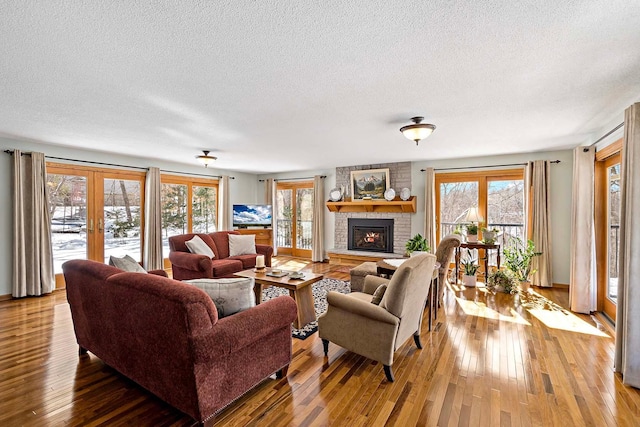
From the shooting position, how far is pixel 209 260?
4.83 metres

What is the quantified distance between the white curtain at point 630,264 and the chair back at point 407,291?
59.4 inches

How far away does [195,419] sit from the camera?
72.0 inches

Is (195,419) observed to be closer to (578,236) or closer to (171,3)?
(171,3)

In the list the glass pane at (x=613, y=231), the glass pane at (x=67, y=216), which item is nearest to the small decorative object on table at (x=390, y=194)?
the glass pane at (x=613, y=231)

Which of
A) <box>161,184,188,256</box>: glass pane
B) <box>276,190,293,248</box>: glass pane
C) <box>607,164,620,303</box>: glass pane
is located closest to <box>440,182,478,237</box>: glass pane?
<box>607,164,620,303</box>: glass pane

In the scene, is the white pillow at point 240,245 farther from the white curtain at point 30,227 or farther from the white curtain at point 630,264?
the white curtain at point 630,264

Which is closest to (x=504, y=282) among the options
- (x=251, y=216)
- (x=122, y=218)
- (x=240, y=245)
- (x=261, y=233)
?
(x=240, y=245)

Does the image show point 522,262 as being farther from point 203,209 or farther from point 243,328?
point 203,209

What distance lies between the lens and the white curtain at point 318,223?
748 cm

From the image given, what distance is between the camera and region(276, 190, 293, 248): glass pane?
8328 mm

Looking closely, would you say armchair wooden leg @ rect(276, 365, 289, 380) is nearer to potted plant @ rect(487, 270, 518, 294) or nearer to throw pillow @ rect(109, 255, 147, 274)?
throw pillow @ rect(109, 255, 147, 274)

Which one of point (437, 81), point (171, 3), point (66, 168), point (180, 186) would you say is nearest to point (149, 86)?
point (171, 3)

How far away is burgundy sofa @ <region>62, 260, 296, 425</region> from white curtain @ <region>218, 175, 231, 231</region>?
4.98 metres

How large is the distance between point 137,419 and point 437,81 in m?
3.19
